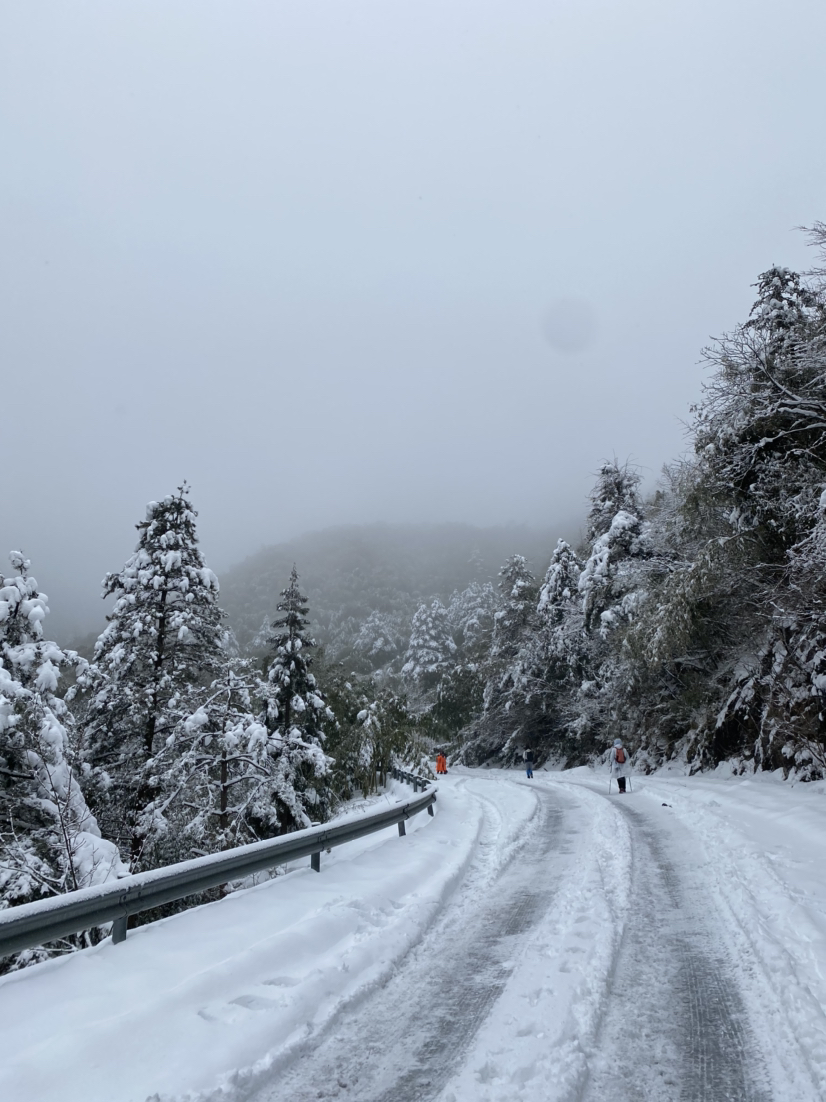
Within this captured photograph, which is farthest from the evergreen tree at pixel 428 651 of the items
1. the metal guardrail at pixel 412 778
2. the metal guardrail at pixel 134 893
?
the metal guardrail at pixel 134 893

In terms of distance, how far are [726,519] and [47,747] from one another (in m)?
15.1

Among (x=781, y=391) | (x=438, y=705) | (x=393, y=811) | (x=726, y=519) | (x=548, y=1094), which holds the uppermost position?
(x=781, y=391)

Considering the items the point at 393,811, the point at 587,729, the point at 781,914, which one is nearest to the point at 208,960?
the point at 781,914

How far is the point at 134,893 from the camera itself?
15.5ft

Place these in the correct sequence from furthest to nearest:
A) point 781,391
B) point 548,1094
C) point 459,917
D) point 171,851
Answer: point 171,851 → point 781,391 → point 459,917 → point 548,1094

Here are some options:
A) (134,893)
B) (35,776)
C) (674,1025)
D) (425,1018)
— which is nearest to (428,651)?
(35,776)

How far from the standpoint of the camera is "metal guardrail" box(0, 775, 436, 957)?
395cm

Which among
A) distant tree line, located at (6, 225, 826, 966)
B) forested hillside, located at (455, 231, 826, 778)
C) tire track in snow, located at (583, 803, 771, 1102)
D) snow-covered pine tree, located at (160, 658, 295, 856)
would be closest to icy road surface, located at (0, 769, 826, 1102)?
tire track in snow, located at (583, 803, 771, 1102)

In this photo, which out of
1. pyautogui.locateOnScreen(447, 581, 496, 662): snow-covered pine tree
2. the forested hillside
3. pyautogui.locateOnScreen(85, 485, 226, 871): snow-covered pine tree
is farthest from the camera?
pyautogui.locateOnScreen(447, 581, 496, 662): snow-covered pine tree

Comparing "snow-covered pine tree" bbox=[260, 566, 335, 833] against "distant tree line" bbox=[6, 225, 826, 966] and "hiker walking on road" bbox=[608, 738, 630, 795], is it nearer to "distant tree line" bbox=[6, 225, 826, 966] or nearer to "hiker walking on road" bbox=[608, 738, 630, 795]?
"distant tree line" bbox=[6, 225, 826, 966]

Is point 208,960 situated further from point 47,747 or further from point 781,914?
point 47,747

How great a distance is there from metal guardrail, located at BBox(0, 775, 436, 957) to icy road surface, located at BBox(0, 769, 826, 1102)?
0.96 feet

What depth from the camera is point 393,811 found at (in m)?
9.66

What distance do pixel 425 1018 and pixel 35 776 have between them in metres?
9.51
